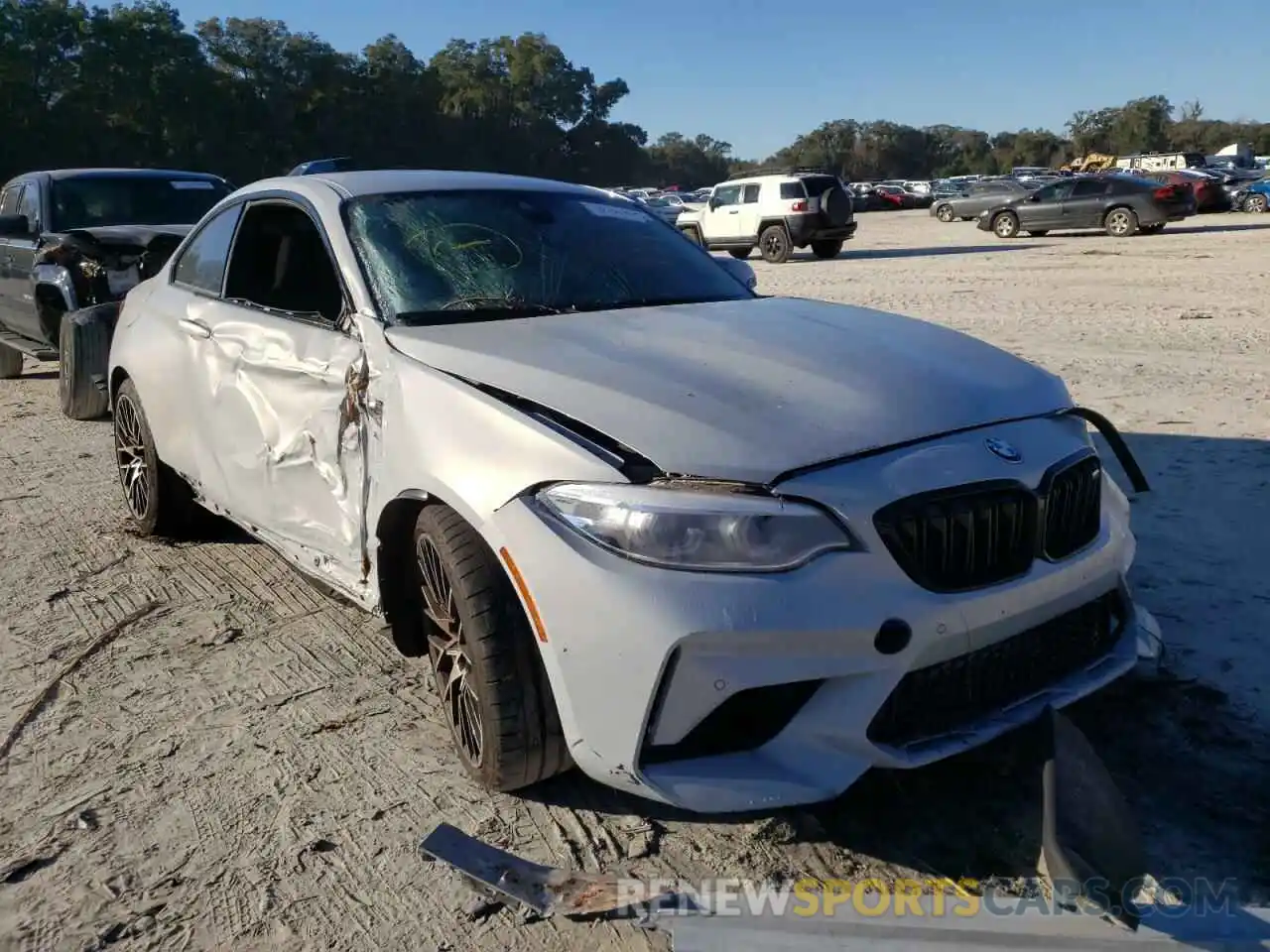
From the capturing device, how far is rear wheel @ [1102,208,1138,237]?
79.4 feet

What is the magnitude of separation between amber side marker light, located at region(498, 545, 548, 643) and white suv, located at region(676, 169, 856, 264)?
20.6 m

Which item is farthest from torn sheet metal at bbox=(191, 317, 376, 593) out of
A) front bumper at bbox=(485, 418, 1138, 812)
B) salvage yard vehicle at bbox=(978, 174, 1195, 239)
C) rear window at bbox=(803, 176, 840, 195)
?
salvage yard vehicle at bbox=(978, 174, 1195, 239)

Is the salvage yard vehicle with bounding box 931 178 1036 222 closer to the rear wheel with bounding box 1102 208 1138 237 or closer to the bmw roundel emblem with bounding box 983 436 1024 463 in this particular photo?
the rear wheel with bounding box 1102 208 1138 237

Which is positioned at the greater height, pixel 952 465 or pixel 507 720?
pixel 952 465

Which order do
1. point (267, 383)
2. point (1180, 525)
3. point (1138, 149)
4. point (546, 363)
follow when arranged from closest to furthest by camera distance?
1. point (546, 363)
2. point (267, 383)
3. point (1180, 525)
4. point (1138, 149)

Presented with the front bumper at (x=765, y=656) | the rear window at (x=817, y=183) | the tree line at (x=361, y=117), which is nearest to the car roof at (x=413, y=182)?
the front bumper at (x=765, y=656)

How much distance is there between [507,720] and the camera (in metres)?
2.60

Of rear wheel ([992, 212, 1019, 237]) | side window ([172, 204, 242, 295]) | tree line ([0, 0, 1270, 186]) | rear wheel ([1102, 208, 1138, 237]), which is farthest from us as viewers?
tree line ([0, 0, 1270, 186])

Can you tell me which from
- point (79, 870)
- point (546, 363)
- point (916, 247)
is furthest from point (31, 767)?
point (916, 247)

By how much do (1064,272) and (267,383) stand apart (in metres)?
14.9

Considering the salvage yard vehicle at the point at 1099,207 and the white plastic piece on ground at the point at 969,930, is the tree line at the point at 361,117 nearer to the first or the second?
the salvage yard vehicle at the point at 1099,207

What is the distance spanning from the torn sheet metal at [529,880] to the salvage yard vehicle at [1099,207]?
24895 mm

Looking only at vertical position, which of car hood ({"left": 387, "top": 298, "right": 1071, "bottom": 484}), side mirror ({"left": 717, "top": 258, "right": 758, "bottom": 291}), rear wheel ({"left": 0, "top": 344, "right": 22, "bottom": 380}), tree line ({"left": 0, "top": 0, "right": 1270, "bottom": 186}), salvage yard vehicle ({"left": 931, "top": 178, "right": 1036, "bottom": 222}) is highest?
tree line ({"left": 0, "top": 0, "right": 1270, "bottom": 186})

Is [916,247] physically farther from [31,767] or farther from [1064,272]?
[31,767]
